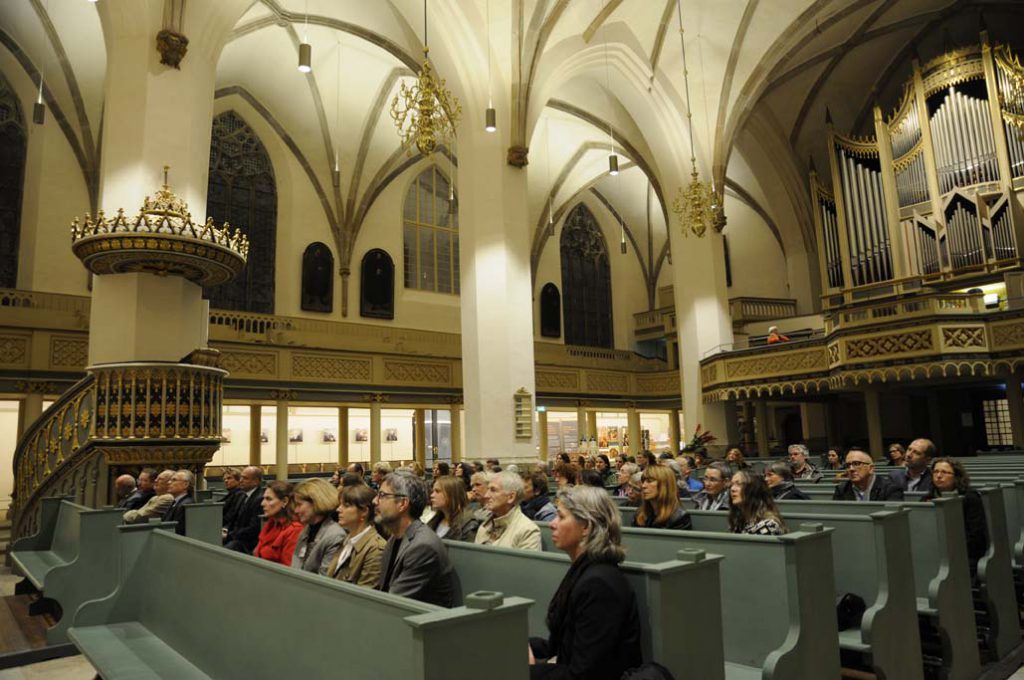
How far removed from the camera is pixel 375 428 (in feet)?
59.7

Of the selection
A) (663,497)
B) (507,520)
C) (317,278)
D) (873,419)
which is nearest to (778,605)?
(663,497)

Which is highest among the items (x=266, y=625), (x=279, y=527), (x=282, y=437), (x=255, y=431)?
(x=255, y=431)

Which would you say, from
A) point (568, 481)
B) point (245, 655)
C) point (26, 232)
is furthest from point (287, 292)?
point (245, 655)

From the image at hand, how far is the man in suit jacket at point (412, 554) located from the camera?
10.6 feet

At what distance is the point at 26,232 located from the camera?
15602 mm

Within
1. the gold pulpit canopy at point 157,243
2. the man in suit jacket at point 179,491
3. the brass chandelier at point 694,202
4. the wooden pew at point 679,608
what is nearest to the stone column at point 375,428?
the brass chandelier at point 694,202

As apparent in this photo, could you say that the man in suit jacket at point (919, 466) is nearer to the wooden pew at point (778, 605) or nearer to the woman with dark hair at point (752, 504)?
the woman with dark hair at point (752, 504)

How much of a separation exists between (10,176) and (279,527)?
14.6m

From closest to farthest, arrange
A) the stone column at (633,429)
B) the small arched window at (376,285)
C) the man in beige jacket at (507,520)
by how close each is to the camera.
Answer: the man in beige jacket at (507,520), the small arched window at (376,285), the stone column at (633,429)

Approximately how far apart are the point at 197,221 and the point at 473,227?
17.8 ft

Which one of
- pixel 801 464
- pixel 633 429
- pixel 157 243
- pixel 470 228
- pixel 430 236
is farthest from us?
pixel 633 429

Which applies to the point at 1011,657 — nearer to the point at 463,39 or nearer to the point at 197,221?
the point at 197,221

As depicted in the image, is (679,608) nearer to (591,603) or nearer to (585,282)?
(591,603)

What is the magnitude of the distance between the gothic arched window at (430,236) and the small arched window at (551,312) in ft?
11.4
